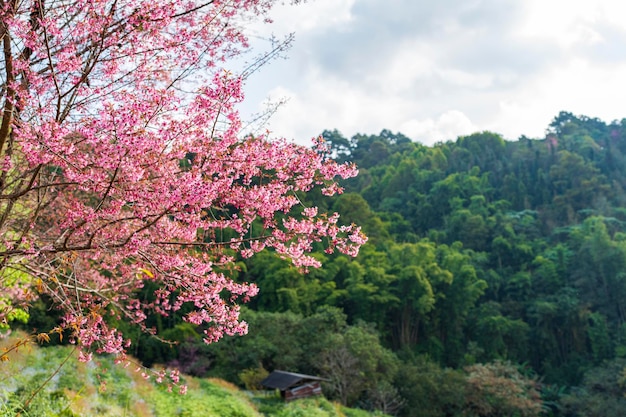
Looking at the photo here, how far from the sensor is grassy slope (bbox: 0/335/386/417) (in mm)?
5657

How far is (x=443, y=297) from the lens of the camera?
2823 cm

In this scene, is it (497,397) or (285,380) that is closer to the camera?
(285,380)

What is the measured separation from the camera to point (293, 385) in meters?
15.2

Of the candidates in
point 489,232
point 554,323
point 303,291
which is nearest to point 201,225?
point 303,291

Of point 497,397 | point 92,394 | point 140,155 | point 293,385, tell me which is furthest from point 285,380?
point 140,155

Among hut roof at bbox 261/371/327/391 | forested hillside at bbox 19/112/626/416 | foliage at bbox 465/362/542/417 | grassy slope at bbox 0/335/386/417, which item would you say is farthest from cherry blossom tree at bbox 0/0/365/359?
foliage at bbox 465/362/542/417

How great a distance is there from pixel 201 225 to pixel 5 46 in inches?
62.4

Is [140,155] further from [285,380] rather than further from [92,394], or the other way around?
[285,380]

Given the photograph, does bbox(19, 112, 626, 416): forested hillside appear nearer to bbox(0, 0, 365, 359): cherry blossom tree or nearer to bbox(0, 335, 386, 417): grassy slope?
bbox(0, 335, 386, 417): grassy slope

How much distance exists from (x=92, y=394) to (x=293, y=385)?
8614mm

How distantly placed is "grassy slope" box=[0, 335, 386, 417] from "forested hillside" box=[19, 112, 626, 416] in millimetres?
4132

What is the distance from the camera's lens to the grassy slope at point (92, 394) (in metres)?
5.66

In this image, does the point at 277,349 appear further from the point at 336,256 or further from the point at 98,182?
the point at 98,182

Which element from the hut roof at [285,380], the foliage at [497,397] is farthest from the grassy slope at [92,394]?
the foliage at [497,397]
